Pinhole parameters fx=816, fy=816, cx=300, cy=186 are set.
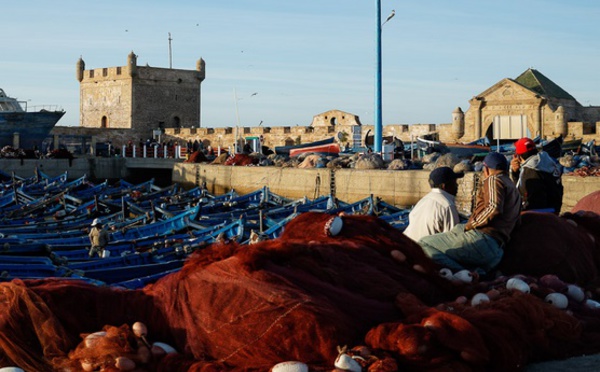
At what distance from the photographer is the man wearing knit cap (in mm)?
5945

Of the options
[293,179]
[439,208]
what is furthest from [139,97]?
[439,208]

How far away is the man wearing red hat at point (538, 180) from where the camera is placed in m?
7.88

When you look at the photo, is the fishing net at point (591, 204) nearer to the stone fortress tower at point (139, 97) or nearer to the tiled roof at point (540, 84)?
the tiled roof at point (540, 84)

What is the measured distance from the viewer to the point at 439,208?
21.0ft

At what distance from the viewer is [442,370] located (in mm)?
4020

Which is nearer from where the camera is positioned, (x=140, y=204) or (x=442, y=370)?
(x=442, y=370)

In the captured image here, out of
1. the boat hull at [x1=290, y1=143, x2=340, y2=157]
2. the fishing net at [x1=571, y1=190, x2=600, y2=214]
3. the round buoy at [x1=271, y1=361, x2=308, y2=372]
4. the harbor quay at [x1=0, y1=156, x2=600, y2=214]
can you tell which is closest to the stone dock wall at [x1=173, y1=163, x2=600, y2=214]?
the harbor quay at [x1=0, y1=156, x2=600, y2=214]

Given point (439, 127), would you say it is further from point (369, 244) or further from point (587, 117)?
point (369, 244)

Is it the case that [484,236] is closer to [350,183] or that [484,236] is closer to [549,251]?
[549,251]

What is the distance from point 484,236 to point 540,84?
37.2 meters

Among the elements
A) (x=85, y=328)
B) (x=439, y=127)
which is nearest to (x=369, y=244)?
(x=85, y=328)

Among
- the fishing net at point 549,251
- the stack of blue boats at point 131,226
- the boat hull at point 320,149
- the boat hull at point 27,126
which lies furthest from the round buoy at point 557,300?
the boat hull at point 27,126

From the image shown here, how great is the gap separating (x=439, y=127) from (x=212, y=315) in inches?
1508

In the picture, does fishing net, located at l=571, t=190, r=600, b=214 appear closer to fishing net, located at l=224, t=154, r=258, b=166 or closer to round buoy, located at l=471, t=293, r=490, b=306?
round buoy, located at l=471, t=293, r=490, b=306
